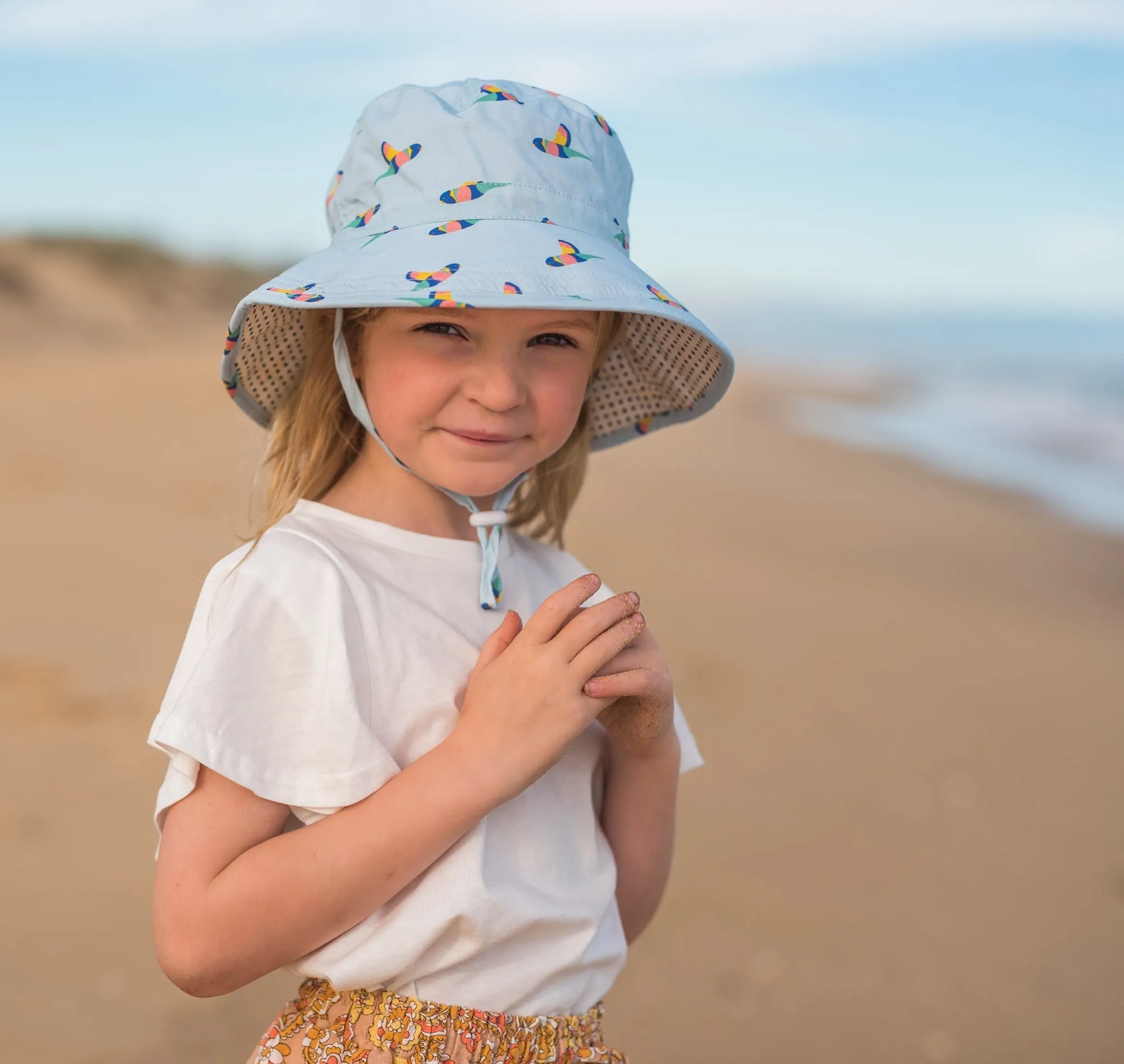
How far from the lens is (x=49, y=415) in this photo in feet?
28.6

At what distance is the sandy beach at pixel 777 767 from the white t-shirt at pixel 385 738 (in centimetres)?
62

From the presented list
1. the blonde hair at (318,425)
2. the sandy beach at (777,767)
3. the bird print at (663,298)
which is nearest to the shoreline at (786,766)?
the sandy beach at (777,767)

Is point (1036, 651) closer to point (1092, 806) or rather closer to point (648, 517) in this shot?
point (1092, 806)

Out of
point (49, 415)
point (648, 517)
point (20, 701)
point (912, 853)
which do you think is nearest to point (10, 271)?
point (49, 415)

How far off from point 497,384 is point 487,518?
0.22m

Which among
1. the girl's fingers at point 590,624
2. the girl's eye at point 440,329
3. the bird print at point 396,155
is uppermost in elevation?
the bird print at point 396,155

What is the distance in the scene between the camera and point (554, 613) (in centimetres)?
152

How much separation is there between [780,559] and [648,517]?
952 mm

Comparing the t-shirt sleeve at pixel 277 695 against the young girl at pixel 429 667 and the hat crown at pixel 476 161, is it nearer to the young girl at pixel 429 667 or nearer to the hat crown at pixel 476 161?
the young girl at pixel 429 667

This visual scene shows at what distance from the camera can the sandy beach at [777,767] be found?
2822 mm

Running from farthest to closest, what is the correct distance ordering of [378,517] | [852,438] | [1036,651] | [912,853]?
[852,438], [1036,651], [912,853], [378,517]

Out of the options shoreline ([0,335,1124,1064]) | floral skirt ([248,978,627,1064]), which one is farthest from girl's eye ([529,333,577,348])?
floral skirt ([248,978,627,1064])

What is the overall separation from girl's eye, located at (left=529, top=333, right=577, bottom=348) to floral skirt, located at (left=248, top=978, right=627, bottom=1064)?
840 millimetres

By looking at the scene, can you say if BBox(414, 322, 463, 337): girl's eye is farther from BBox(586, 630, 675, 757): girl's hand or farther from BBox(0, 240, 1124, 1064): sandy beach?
BBox(0, 240, 1124, 1064): sandy beach
